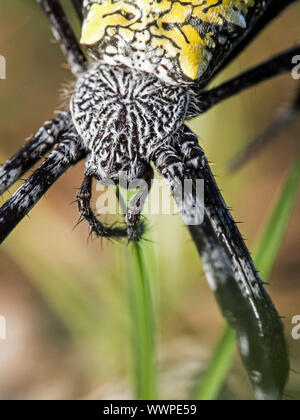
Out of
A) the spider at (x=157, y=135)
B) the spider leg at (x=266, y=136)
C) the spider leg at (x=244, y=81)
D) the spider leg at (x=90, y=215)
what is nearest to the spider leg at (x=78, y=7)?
the spider at (x=157, y=135)

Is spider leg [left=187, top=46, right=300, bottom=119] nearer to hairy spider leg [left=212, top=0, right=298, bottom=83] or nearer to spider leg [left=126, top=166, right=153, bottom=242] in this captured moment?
hairy spider leg [left=212, top=0, right=298, bottom=83]

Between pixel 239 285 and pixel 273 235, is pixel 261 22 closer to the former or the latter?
pixel 273 235

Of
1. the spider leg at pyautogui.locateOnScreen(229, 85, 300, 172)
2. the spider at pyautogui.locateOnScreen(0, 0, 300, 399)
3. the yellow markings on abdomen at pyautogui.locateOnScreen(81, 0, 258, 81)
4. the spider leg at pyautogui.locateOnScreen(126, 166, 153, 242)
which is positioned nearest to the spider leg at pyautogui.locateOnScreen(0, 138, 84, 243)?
the spider at pyautogui.locateOnScreen(0, 0, 300, 399)

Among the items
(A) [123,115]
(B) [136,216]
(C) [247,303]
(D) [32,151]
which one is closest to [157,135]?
→ (A) [123,115]

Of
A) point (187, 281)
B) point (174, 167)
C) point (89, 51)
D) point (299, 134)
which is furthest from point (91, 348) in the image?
point (299, 134)

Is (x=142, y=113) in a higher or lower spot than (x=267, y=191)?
higher

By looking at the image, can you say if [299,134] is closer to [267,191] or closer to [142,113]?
[267,191]
